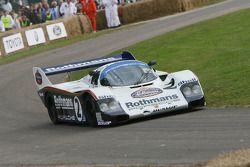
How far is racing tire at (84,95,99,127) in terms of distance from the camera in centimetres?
1429

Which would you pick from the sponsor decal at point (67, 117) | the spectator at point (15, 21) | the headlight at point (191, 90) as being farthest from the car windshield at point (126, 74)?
the spectator at point (15, 21)

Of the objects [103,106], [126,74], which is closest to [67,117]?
[126,74]

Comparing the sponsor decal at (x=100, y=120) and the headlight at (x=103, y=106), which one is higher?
the headlight at (x=103, y=106)

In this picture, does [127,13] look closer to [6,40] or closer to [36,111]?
[6,40]

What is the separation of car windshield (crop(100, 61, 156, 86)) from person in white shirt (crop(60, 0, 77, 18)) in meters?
Answer: 24.0

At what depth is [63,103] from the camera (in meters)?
15.7

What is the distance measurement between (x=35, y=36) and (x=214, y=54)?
14.8 m

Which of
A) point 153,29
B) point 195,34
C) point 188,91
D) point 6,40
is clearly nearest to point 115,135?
point 188,91

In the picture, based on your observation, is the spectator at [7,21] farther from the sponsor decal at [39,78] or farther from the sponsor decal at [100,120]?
the sponsor decal at [100,120]

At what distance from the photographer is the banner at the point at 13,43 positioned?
3394 centimetres

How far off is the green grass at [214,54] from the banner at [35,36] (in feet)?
28.4

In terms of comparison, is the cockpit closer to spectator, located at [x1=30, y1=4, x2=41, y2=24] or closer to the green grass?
the green grass

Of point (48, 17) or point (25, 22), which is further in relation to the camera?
point (48, 17)

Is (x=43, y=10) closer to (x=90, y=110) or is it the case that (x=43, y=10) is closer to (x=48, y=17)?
(x=48, y=17)
